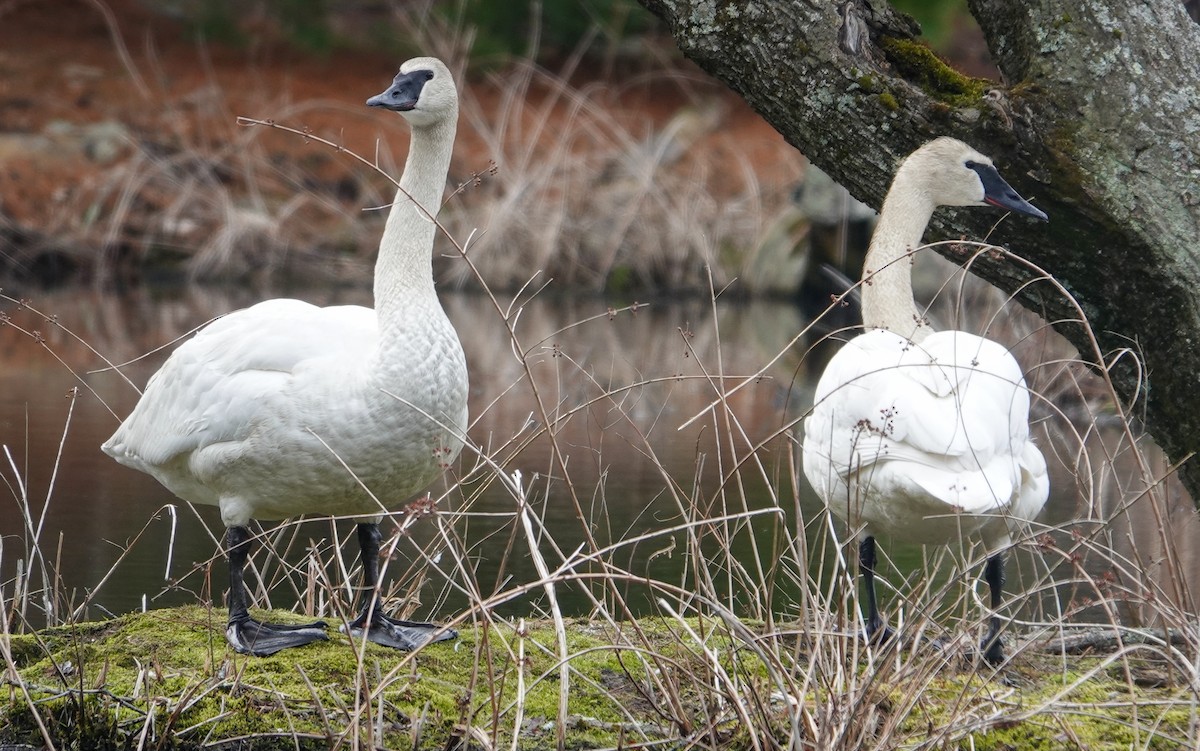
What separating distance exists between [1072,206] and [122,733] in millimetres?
2733

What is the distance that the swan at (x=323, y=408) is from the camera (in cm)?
410

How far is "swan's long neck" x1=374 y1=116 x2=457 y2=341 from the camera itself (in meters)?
4.30

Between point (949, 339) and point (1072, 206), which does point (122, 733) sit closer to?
point (949, 339)

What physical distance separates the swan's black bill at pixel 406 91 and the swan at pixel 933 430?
54.5 inches

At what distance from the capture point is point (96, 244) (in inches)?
645

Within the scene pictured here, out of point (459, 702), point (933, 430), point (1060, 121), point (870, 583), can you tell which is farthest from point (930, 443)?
point (459, 702)

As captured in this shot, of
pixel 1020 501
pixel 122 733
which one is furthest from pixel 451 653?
pixel 1020 501

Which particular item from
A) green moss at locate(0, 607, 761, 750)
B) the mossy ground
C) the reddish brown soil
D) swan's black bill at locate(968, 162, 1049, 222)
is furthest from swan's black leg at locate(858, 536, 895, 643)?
the reddish brown soil

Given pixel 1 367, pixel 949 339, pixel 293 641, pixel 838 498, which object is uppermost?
pixel 949 339

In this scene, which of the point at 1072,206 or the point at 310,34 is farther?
the point at 310,34

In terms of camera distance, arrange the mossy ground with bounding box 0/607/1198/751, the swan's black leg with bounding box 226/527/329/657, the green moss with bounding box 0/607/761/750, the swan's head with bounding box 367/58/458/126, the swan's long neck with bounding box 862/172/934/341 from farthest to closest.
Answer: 1. the swan's long neck with bounding box 862/172/934/341
2. the swan's head with bounding box 367/58/458/126
3. the swan's black leg with bounding box 226/527/329/657
4. the green moss with bounding box 0/607/761/750
5. the mossy ground with bounding box 0/607/1198/751

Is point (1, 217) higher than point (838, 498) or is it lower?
lower

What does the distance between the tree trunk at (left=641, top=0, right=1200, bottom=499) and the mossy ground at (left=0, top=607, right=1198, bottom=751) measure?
92cm

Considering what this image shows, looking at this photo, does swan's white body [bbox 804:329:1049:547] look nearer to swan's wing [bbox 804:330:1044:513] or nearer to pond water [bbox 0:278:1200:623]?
swan's wing [bbox 804:330:1044:513]
